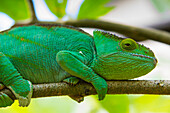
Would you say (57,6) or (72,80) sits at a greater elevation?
(57,6)

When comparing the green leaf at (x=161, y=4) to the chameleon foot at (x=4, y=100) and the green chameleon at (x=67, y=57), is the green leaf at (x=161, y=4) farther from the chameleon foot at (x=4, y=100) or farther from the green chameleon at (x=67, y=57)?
the chameleon foot at (x=4, y=100)

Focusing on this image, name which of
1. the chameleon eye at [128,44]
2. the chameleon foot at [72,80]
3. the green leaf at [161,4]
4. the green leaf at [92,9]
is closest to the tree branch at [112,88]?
the chameleon foot at [72,80]

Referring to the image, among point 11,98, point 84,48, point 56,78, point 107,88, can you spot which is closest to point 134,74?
point 107,88

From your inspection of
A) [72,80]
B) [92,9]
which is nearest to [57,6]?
[92,9]

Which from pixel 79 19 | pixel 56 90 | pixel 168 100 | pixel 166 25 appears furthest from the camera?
pixel 166 25

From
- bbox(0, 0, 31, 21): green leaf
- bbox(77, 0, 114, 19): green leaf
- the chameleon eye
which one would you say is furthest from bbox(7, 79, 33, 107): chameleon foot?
bbox(77, 0, 114, 19): green leaf

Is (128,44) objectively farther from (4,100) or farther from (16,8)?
(16,8)

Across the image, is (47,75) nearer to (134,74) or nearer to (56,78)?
(56,78)
